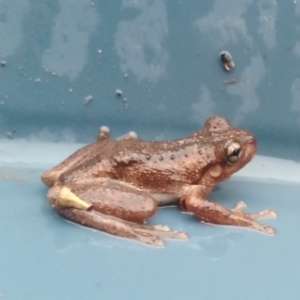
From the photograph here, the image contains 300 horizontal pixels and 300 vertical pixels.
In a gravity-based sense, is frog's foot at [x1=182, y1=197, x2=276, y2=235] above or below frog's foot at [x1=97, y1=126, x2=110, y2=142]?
below

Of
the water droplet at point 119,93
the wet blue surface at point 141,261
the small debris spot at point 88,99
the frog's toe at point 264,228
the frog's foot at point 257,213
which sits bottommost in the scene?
the wet blue surface at point 141,261

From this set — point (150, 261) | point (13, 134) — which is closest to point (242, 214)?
point (150, 261)

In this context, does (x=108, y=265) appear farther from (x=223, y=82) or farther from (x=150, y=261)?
(x=223, y=82)

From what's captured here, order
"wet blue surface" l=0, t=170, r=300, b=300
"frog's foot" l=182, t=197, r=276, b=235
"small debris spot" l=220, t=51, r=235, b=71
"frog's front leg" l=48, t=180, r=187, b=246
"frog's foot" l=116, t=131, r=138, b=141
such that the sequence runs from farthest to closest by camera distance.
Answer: "small debris spot" l=220, t=51, r=235, b=71 → "frog's foot" l=116, t=131, r=138, b=141 → "frog's foot" l=182, t=197, r=276, b=235 → "frog's front leg" l=48, t=180, r=187, b=246 → "wet blue surface" l=0, t=170, r=300, b=300

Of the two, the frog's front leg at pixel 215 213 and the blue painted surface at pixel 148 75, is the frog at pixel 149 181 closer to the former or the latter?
the frog's front leg at pixel 215 213

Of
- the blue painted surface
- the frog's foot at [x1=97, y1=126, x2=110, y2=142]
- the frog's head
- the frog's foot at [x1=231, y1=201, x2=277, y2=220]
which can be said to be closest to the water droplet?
the blue painted surface

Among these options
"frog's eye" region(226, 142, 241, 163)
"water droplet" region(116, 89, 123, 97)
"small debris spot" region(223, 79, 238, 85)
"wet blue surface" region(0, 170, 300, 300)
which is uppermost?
"small debris spot" region(223, 79, 238, 85)

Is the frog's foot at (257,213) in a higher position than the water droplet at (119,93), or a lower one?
lower

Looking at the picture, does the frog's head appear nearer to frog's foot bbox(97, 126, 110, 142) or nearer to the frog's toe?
the frog's toe

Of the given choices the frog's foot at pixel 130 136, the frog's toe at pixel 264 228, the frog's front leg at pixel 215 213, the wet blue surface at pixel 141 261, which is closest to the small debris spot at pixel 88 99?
the frog's foot at pixel 130 136
